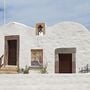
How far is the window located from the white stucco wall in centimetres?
22

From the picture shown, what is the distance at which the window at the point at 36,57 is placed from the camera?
74.6ft

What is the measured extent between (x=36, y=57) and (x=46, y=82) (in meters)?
4.47

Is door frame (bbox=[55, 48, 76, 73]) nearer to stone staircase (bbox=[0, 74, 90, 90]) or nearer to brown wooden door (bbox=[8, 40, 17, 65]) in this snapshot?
brown wooden door (bbox=[8, 40, 17, 65])

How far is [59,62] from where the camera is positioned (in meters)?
22.6

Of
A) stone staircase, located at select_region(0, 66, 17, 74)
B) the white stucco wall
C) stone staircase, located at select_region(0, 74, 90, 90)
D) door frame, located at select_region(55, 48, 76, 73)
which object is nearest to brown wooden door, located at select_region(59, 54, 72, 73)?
door frame, located at select_region(55, 48, 76, 73)

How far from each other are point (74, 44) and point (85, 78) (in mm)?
4118

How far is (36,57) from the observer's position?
22875 millimetres

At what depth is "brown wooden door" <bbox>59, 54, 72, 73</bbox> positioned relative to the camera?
22594mm

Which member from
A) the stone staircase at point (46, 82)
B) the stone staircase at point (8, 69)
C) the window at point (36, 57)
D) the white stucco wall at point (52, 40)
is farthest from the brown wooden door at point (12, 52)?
the stone staircase at point (46, 82)

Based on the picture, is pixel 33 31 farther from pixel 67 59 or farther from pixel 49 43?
pixel 67 59

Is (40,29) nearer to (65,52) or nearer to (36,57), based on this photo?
(36,57)

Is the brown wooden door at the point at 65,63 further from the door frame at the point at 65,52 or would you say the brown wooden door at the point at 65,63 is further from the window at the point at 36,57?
the window at the point at 36,57

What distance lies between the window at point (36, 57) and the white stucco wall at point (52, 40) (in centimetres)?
22

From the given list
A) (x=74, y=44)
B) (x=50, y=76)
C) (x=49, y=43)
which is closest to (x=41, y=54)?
(x=49, y=43)
